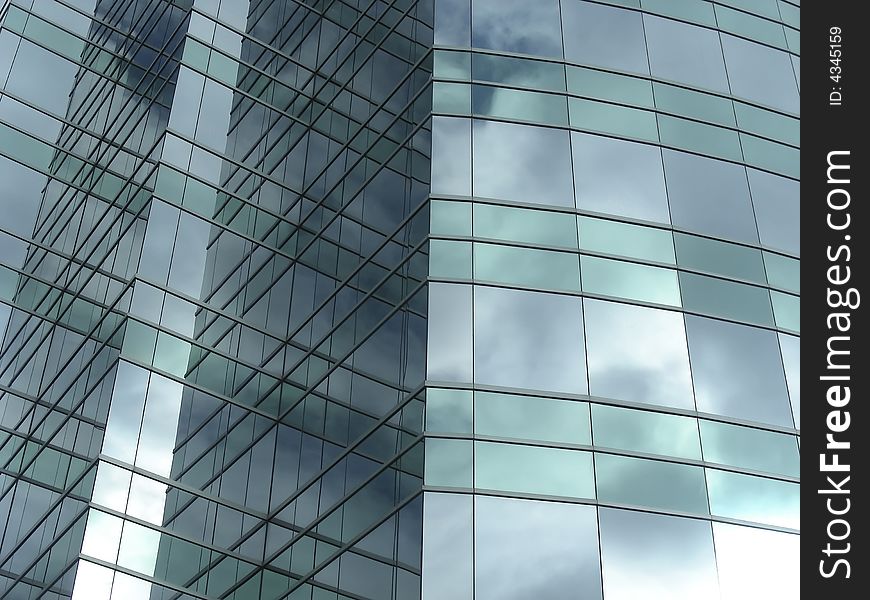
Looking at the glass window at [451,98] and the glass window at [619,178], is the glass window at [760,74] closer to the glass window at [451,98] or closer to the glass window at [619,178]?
the glass window at [619,178]

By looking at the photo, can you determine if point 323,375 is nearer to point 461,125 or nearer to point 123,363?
point 123,363

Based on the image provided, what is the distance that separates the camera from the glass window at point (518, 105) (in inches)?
1130

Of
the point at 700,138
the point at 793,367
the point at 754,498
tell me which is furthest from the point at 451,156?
the point at 754,498

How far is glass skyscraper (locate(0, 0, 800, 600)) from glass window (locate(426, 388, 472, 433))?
0.05 meters

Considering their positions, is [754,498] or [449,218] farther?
[449,218]

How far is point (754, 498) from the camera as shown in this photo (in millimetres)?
24562

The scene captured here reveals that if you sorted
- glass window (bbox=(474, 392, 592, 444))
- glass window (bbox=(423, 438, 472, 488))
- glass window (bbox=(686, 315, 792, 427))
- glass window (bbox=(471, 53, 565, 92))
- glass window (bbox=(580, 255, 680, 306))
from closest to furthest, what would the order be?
glass window (bbox=(423, 438, 472, 488)) < glass window (bbox=(474, 392, 592, 444)) < glass window (bbox=(686, 315, 792, 427)) < glass window (bbox=(580, 255, 680, 306)) < glass window (bbox=(471, 53, 565, 92))

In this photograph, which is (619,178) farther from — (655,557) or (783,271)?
(655,557)

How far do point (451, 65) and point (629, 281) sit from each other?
23.8ft

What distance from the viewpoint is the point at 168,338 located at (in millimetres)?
30906

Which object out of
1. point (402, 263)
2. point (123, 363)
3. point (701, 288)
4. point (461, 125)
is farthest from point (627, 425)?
point (123, 363)

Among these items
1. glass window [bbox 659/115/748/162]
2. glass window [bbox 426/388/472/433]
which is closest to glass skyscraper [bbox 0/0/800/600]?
glass window [bbox 426/388/472/433]

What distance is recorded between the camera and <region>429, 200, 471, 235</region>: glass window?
26.6m

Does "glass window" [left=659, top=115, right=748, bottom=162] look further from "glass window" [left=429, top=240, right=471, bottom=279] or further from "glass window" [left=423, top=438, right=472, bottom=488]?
"glass window" [left=423, top=438, right=472, bottom=488]
